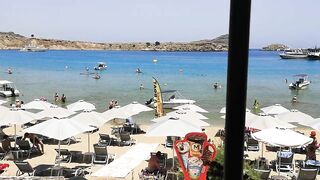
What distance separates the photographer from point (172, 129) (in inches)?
422

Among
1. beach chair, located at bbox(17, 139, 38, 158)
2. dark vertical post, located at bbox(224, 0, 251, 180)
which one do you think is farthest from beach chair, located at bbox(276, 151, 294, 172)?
dark vertical post, located at bbox(224, 0, 251, 180)

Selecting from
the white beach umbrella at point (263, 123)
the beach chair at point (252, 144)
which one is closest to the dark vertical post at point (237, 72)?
the white beach umbrella at point (263, 123)

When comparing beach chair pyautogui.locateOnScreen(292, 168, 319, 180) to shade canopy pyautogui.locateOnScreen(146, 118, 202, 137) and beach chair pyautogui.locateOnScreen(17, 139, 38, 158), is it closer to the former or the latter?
shade canopy pyautogui.locateOnScreen(146, 118, 202, 137)

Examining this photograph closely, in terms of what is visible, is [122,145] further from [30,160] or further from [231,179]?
[231,179]

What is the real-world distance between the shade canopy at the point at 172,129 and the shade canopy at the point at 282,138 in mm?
1753

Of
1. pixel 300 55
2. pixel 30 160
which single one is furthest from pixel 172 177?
pixel 300 55

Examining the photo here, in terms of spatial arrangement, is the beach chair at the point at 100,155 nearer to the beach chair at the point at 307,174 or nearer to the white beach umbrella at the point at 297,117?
the beach chair at the point at 307,174

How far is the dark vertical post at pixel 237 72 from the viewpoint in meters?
1.19

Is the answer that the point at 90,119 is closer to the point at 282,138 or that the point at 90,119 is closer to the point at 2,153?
the point at 2,153

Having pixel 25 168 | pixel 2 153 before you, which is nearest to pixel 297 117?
pixel 25 168

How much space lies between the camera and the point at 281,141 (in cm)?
966

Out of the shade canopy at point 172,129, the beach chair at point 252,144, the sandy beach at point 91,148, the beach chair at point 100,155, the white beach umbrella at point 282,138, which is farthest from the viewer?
the beach chair at point 252,144

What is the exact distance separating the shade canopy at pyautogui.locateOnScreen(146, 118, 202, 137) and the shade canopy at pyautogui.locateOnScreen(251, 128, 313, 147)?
1.75 metres

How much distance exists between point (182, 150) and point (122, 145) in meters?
10.9
